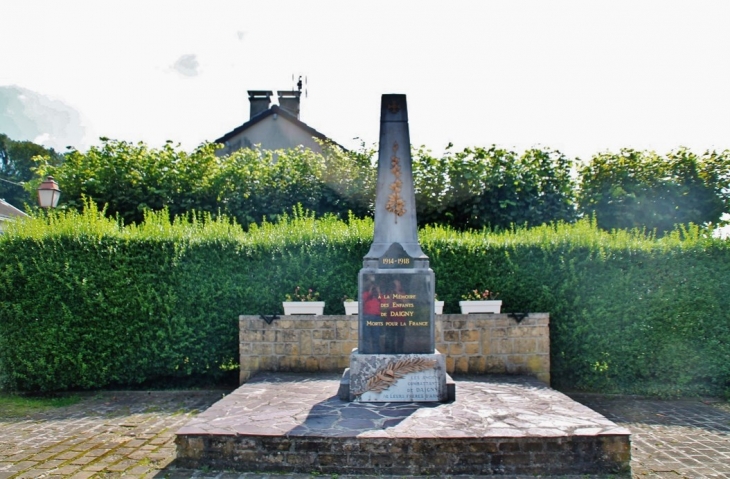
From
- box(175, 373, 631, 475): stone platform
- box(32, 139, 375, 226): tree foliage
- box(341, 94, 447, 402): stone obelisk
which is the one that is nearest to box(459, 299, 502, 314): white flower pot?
box(341, 94, 447, 402): stone obelisk

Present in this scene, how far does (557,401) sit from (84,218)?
8.24 metres

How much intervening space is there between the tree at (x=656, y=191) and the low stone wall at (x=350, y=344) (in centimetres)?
790

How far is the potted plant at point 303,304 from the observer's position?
953 cm

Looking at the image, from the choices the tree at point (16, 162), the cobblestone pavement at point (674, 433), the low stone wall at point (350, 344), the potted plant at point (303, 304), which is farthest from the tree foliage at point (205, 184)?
the tree at point (16, 162)

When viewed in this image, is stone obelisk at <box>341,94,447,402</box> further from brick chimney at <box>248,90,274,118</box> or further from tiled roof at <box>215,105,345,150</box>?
brick chimney at <box>248,90,274,118</box>

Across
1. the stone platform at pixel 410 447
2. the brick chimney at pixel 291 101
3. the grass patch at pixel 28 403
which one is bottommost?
the grass patch at pixel 28 403

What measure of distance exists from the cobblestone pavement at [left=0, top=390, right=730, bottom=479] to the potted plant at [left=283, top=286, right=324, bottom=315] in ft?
5.96

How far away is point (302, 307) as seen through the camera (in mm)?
9555

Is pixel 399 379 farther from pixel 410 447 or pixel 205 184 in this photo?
pixel 205 184

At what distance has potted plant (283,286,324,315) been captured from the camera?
9531 mm

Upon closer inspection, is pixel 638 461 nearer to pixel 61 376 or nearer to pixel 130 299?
pixel 130 299

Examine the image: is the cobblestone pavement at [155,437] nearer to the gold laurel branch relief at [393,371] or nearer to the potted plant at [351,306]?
the gold laurel branch relief at [393,371]

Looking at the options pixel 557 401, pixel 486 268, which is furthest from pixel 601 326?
pixel 557 401

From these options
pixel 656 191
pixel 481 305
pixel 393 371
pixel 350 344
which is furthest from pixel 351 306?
pixel 656 191
